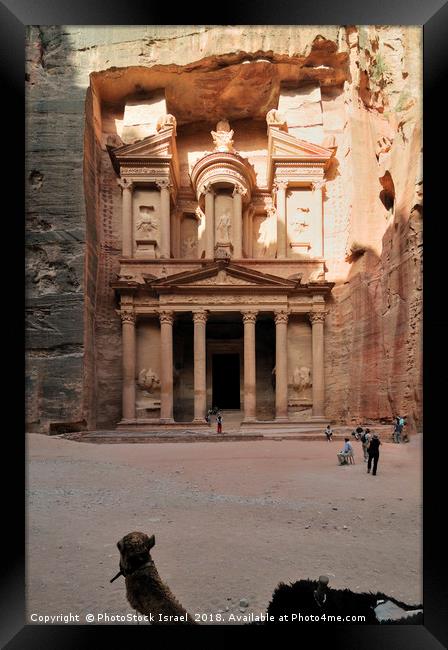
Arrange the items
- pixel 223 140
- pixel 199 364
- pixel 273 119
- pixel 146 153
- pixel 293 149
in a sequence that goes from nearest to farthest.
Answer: pixel 199 364 → pixel 293 149 → pixel 146 153 → pixel 273 119 → pixel 223 140

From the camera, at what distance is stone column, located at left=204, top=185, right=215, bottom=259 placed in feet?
57.7

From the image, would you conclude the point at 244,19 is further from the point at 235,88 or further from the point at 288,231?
the point at 235,88

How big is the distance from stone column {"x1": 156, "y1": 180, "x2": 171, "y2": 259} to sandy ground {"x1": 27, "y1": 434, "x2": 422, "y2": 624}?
11547mm

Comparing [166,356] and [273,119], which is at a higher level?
[273,119]

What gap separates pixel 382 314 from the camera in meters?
11.2

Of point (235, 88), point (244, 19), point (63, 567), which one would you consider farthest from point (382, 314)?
point (235, 88)

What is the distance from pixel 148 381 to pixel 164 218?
7661mm

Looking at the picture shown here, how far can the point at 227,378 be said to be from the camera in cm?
1972

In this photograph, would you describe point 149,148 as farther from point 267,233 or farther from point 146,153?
point 267,233

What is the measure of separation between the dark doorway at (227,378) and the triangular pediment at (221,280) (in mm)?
4763

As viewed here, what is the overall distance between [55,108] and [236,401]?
14.9 metres

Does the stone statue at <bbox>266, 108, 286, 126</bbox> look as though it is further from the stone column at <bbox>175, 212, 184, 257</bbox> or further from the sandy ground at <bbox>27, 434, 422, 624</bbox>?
the sandy ground at <bbox>27, 434, 422, 624</bbox>

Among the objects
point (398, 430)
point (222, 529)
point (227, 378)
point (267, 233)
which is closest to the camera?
point (222, 529)

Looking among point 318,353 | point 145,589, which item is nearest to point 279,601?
point 145,589
